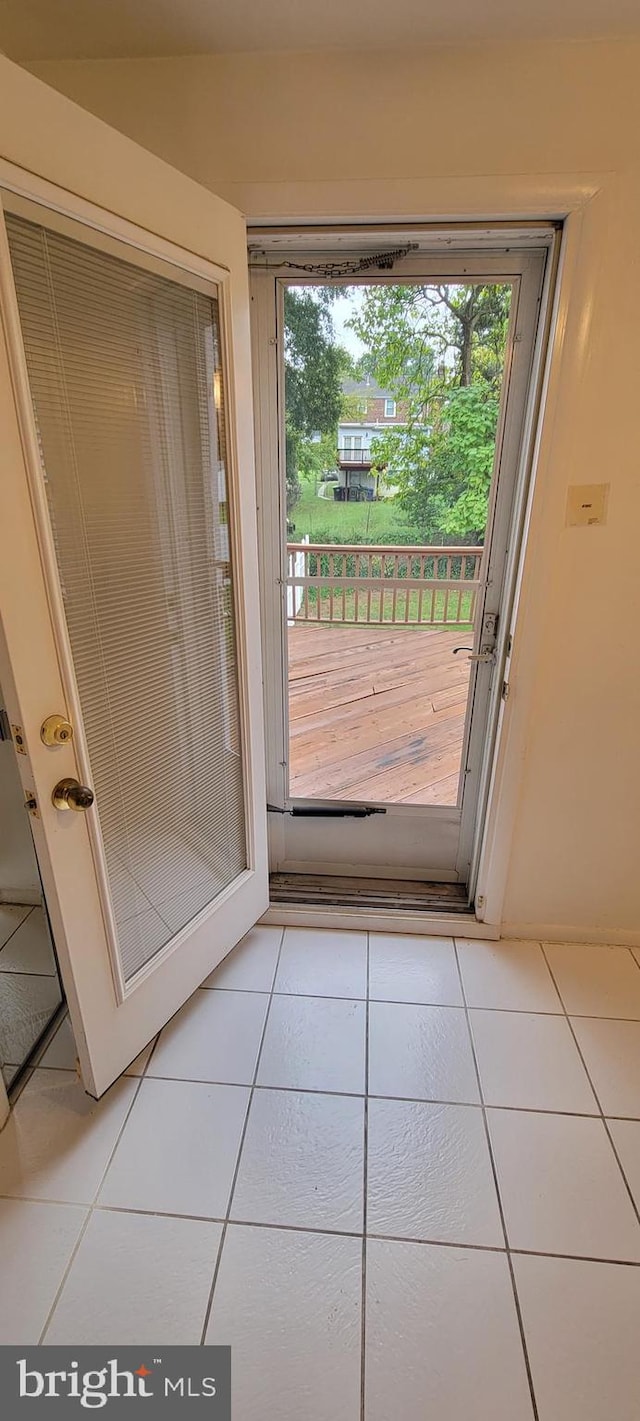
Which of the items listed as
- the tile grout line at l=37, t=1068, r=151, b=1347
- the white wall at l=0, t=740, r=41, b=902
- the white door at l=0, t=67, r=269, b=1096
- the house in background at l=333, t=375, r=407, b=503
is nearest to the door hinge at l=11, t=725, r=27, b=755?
the white door at l=0, t=67, r=269, b=1096

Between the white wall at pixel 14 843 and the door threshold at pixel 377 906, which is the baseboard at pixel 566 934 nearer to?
the door threshold at pixel 377 906

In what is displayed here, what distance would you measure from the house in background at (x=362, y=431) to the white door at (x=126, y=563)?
376 millimetres

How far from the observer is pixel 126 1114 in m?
1.48

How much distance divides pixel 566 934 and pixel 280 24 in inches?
102

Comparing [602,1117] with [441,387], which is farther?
[441,387]

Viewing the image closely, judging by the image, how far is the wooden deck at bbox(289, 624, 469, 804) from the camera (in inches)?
86.4

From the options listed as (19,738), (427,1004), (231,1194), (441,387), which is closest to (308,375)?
(441,387)

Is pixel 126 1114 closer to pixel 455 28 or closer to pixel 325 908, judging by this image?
pixel 325 908

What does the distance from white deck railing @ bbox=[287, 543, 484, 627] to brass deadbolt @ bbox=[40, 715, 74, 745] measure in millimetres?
1009

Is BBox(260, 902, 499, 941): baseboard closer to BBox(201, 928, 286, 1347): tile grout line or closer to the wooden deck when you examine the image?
BBox(201, 928, 286, 1347): tile grout line

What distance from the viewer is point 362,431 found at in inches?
71.6

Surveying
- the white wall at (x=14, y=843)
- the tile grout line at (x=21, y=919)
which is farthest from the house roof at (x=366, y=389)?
the tile grout line at (x=21, y=919)

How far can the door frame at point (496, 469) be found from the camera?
1.51m

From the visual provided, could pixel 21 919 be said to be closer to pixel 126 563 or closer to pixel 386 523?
pixel 126 563
